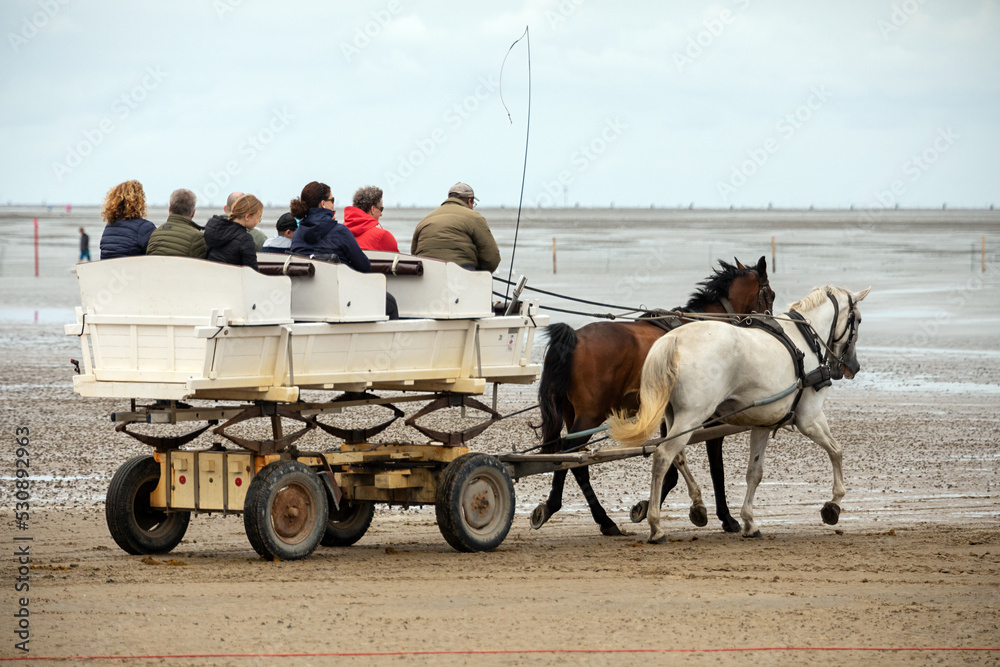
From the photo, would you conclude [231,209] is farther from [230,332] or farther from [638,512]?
[638,512]

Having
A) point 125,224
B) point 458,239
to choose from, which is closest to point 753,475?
point 458,239

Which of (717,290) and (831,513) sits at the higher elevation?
(717,290)

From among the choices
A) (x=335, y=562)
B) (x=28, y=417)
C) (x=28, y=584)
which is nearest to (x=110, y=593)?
(x=28, y=584)

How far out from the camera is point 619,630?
22.2 ft

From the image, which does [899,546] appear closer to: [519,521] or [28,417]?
[519,521]

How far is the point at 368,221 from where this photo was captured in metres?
10.1

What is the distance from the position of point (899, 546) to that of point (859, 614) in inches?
86.4

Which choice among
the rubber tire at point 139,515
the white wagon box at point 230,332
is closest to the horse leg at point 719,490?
the white wagon box at point 230,332

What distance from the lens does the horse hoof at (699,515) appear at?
10.3 meters

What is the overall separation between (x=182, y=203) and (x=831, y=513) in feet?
17.6

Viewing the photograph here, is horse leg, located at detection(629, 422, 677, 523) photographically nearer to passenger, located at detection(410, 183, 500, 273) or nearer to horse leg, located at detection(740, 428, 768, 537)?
horse leg, located at detection(740, 428, 768, 537)

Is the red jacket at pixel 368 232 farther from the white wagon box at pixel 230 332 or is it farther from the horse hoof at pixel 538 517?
the horse hoof at pixel 538 517

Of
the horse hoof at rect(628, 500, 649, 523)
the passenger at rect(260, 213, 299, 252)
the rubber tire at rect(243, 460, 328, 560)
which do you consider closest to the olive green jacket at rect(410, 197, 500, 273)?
the passenger at rect(260, 213, 299, 252)

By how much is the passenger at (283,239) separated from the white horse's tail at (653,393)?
2776 millimetres
